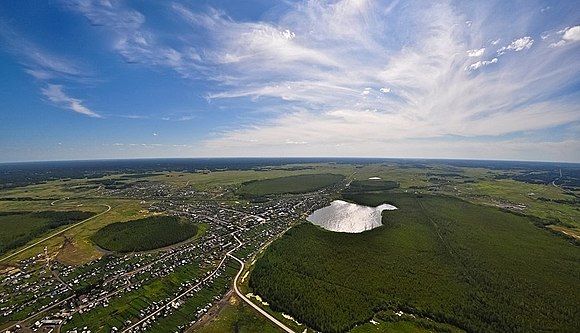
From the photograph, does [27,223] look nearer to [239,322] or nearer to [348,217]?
[239,322]

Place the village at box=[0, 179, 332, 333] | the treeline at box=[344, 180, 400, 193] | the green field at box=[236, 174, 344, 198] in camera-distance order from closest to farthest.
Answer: the village at box=[0, 179, 332, 333] → the green field at box=[236, 174, 344, 198] → the treeline at box=[344, 180, 400, 193]

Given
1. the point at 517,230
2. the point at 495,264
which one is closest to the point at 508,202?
the point at 517,230

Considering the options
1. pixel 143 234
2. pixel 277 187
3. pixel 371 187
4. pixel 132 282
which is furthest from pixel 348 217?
pixel 132 282

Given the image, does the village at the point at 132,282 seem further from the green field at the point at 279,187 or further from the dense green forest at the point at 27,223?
the green field at the point at 279,187

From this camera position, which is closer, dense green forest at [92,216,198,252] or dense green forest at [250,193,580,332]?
dense green forest at [250,193,580,332]

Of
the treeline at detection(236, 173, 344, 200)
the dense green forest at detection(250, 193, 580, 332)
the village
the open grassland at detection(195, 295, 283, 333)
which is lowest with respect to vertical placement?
the open grassland at detection(195, 295, 283, 333)

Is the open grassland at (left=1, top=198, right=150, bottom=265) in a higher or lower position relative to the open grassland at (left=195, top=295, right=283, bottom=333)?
higher

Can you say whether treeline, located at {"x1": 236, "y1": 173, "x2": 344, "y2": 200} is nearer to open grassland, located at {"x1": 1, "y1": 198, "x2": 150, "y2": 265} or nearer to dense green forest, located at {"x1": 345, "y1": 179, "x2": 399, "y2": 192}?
dense green forest, located at {"x1": 345, "y1": 179, "x2": 399, "y2": 192}

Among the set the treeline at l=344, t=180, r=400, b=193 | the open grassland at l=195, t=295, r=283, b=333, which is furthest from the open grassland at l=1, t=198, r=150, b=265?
the treeline at l=344, t=180, r=400, b=193
